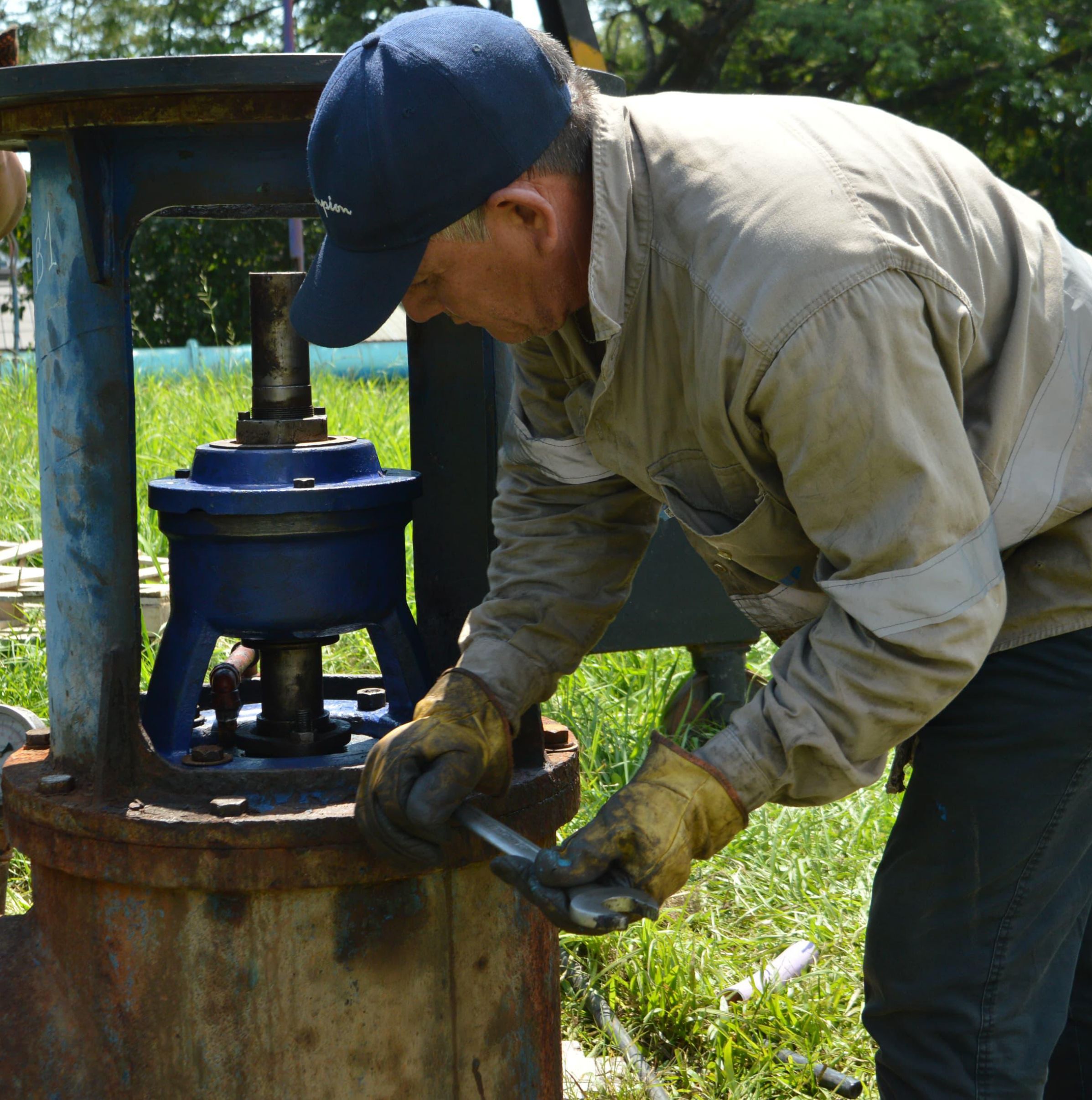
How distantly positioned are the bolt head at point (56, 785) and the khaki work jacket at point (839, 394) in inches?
33.0

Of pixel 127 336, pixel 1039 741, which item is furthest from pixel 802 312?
pixel 127 336

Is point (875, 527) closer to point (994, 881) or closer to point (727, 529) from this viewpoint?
point (727, 529)

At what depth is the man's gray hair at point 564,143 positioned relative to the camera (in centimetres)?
151

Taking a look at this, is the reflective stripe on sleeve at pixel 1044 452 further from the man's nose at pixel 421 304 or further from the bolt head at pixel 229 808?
the bolt head at pixel 229 808

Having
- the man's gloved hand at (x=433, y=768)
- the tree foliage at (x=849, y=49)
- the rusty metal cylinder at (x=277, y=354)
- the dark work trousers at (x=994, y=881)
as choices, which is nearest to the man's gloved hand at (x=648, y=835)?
the man's gloved hand at (x=433, y=768)

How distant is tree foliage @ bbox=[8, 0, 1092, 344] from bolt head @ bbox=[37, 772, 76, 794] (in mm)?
13565

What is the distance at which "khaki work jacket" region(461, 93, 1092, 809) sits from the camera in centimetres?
136

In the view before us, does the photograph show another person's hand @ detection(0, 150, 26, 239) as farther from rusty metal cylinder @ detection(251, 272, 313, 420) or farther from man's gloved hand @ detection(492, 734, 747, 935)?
man's gloved hand @ detection(492, 734, 747, 935)

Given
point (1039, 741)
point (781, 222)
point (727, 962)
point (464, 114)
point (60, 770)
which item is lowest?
point (727, 962)

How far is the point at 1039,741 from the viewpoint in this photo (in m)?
1.64

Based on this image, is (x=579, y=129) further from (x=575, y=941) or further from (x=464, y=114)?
(x=575, y=941)

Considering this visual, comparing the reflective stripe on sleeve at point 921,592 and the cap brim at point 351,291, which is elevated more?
A: the cap brim at point 351,291

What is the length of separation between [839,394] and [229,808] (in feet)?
3.02

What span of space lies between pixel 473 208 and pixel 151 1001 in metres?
1.09
